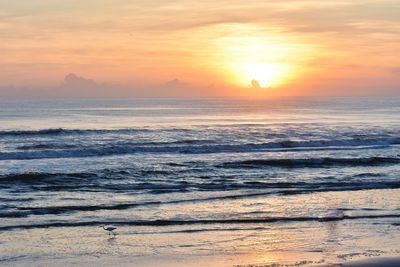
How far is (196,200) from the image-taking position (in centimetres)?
1822

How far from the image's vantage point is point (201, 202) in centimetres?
1784

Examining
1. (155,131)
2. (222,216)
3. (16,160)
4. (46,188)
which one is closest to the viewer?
(222,216)

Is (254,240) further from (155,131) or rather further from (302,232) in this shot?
(155,131)

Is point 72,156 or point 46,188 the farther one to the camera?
point 72,156

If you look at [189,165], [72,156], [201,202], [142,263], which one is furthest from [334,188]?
[72,156]

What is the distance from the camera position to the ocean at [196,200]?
479 inches

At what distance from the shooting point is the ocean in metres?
12.2

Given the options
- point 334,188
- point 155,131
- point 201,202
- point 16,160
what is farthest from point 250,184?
point 155,131

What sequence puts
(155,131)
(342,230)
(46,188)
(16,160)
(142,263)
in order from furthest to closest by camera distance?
1. (155,131)
2. (16,160)
3. (46,188)
4. (342,230)
5. (142,263)

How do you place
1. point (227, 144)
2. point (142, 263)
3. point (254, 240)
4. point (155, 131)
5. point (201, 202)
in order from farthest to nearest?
point (155, 131) → point (227, 144) → point (201, 202) → point (254, 240) → point (142, 263)

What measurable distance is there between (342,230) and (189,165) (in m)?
14.1

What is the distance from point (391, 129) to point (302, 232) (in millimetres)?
36947

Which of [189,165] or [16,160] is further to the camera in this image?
[16,160]

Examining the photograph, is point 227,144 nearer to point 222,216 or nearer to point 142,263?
point 222,216
